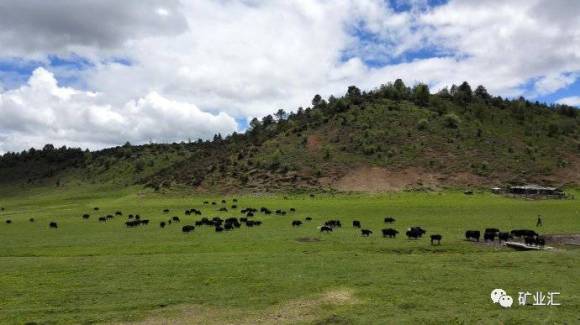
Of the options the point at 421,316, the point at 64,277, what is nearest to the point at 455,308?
the point at 421,316

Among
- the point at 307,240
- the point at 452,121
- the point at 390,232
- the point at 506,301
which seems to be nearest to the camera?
the point at 506,301

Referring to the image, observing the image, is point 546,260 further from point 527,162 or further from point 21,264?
point 527,162

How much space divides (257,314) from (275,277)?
5.55 metres

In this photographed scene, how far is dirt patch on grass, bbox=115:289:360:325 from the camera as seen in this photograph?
17047 millimetres

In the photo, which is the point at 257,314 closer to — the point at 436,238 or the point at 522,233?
the point at 436,238

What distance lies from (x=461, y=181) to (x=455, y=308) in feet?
265

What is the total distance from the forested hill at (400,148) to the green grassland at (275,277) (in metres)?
54.5

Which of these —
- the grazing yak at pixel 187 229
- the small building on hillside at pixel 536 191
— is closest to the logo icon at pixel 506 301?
A: the grazing yak at pixel 187 229

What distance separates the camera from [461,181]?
9388 centimetres

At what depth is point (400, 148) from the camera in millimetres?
110750

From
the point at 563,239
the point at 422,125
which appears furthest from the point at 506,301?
the point at 422,125

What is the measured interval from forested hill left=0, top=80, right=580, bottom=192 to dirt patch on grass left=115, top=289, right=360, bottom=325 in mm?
75994

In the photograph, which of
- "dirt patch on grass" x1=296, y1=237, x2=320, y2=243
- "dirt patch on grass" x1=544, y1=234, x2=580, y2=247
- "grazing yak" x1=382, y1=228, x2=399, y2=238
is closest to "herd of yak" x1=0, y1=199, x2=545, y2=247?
"grazing yak" x1=382, y1=228, x2=399, y2=238

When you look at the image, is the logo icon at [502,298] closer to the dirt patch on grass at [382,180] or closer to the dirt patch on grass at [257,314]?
the dirt patch on grass at [257,314]
